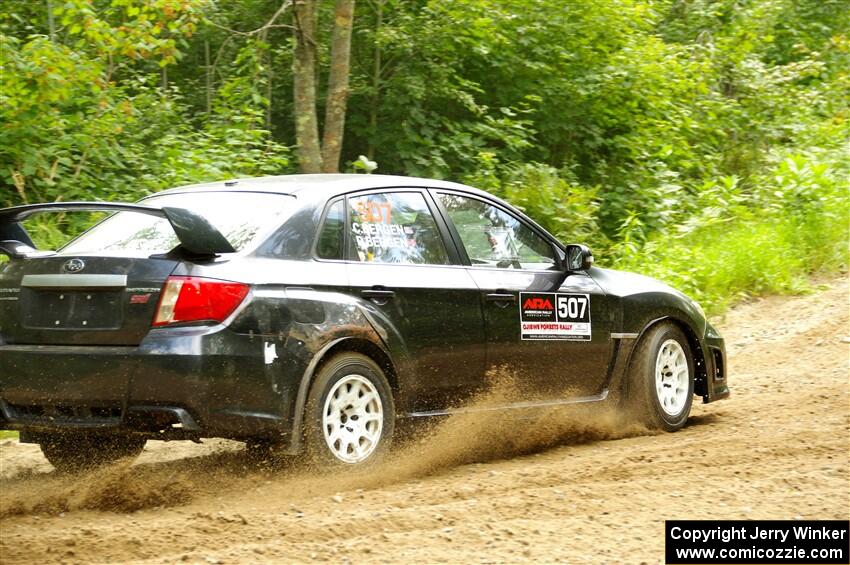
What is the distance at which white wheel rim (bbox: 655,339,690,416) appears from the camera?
7373mm

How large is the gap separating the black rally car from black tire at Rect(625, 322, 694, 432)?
30 centimetres

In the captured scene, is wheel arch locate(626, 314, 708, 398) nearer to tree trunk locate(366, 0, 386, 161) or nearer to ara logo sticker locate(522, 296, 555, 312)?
ara logo sticker locate(522, 296, 555, 312)

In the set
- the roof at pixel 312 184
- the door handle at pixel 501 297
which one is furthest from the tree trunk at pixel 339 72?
the door handle at pixel 501 297

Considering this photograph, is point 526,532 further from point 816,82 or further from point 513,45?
point 816,82

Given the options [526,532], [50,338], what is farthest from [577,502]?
[50,338]

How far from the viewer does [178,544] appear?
4309 millimetres

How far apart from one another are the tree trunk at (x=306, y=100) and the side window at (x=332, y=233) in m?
5.93

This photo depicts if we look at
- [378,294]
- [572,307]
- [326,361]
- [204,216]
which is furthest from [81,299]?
[572,307]

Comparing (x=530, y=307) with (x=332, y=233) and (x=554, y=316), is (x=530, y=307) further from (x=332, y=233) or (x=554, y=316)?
(x=332, y=233)

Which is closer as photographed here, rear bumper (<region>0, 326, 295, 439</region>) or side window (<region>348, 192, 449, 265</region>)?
rear bumper (<region>0, 326, 295, 439</region>)

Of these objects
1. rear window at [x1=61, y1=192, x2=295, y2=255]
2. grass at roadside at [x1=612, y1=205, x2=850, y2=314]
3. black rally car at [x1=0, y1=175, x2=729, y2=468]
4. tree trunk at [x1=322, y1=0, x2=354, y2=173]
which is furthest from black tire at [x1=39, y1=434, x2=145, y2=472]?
grass at roadside at [x1=612, y1=205, x2=850, y2=314]

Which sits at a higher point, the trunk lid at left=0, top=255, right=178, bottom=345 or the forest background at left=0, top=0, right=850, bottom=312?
the forest background at left=0, top=0, right=850, bottom=312

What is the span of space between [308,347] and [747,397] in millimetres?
4439

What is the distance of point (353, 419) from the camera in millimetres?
5598
